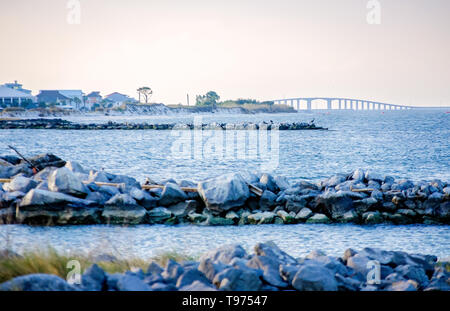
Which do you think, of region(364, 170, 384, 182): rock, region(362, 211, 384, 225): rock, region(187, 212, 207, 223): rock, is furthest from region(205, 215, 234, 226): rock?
region(364, 170, 384, 182): rock

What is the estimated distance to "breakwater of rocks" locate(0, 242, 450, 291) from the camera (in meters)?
4.64

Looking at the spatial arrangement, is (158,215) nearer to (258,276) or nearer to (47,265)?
(47,265)

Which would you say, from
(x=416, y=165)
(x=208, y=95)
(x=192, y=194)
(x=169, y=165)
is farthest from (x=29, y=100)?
(x=192, y=194)

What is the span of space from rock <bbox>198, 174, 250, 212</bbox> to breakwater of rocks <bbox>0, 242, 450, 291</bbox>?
5.38 m

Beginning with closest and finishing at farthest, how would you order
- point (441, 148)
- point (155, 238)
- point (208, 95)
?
point (155, 238) → point (441, 148) → point (208, 95)

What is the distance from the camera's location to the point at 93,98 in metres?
122

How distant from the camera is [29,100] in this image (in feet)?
308

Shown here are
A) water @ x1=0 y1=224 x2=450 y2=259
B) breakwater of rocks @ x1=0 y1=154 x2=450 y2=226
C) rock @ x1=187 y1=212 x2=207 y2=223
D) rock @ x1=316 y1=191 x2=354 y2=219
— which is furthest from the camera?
rock @ x1=316 y1=191 x2=354 y2=219

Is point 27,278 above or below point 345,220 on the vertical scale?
above

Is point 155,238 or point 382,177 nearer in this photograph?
point 155,238

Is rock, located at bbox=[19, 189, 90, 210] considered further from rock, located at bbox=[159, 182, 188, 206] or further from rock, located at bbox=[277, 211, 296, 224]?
rock, located at bbox=[277, 211, 296, 224]
